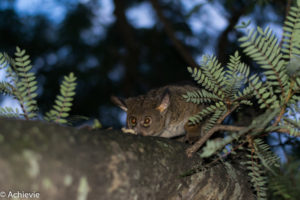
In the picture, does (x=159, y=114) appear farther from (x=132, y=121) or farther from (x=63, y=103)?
(x=63, y=103)

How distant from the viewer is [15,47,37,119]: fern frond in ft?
4.97

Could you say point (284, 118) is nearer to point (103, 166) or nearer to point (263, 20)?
point (103, 166)

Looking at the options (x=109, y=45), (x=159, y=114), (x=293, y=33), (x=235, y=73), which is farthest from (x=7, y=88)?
(x=109, y=45)

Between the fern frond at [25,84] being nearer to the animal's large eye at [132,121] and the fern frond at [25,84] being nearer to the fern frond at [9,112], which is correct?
the fern frond at [9,112]

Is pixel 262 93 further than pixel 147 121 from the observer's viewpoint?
No

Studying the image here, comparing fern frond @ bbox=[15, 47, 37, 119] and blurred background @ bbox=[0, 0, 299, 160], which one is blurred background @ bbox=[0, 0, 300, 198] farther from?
fern frond @ bbox=[15, 47, 37, 119]

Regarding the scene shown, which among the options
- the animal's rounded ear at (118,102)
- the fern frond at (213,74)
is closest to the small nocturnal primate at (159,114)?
the animal's rounded ear at (118,102)

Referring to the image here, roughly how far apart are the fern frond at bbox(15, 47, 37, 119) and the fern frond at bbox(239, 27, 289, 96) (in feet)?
3.50

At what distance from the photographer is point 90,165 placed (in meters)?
1.29

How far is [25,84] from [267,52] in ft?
4.01

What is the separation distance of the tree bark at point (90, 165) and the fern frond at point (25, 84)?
0.30m

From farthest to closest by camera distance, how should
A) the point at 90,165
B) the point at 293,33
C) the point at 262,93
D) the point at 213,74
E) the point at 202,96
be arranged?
the point at 202,96 → the point at 213,74 → the point at 262,93 → the point at 293,33 → the point at 90,165

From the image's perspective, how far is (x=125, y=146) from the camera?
4.91 ft

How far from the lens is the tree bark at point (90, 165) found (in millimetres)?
1108
